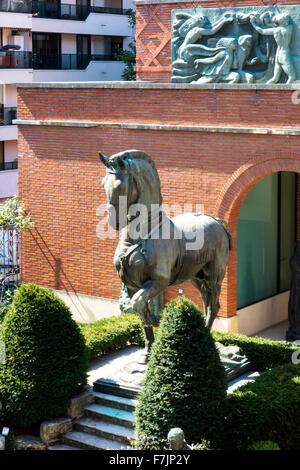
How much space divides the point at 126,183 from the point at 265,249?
836 centimetres

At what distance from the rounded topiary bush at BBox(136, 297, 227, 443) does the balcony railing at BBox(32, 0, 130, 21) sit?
29327 mm

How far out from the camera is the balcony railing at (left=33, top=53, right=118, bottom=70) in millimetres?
37656

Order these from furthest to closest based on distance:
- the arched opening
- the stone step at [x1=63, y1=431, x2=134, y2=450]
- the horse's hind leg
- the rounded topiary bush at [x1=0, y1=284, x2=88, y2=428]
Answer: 1. the arched opening
2. the horse's hind leg
3. the rounded topiary bush at [x1=0, y1=284, x2=88, y2=428]
4. the stone step at [x1=63, y1=431, x2=134, y2=450]

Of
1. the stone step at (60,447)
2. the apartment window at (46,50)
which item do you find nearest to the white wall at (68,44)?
the apartment window at (46,50)

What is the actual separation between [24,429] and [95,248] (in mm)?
7162

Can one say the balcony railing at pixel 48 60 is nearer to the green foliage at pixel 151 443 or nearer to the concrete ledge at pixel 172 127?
the concrete ledge at pixel 172 127

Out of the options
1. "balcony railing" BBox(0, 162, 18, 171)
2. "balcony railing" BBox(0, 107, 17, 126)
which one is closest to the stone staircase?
"balcony railing" BBox(0, 162, 18, 171)

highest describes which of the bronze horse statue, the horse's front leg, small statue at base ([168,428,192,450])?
the bronze horse statue

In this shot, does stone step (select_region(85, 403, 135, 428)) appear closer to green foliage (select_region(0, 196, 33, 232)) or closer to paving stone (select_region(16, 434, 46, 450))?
paving stone (select_region(16, 434, 46, 450))

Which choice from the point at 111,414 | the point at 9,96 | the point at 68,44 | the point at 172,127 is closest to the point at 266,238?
the point at 172,127

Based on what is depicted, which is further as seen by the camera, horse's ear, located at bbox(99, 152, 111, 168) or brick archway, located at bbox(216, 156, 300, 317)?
brick archway, located at bbox(216, 156, 300, 317)

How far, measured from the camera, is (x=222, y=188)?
16.2 metres
